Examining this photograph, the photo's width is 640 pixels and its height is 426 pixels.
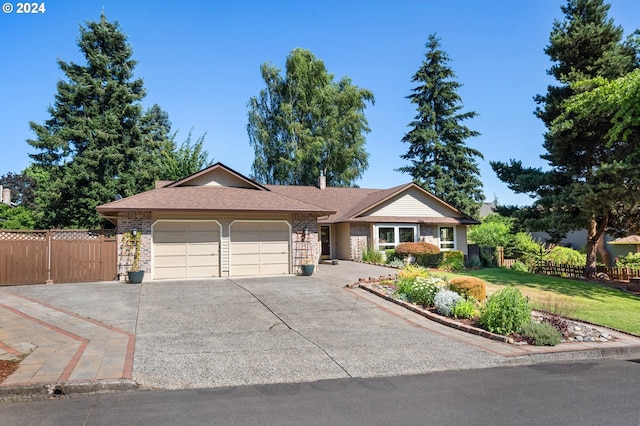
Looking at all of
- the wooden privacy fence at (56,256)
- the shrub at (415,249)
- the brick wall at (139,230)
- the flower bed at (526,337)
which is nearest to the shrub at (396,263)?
the shrub at (415,249)

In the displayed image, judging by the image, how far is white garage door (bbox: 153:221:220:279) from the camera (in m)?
15.4

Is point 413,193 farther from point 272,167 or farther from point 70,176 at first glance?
point 70,176

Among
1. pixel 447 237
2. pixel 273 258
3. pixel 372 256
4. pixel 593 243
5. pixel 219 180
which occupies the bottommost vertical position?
pixel 372 256

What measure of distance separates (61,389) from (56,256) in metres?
11.0

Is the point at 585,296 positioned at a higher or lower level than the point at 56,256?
lower

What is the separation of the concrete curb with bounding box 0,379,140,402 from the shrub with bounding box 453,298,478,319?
723 centimetres

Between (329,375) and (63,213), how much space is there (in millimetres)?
27299

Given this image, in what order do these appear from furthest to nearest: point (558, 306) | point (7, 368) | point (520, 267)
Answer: point (520, 267)
point (558, 306)
point (7, 368)

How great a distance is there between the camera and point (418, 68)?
37188mm

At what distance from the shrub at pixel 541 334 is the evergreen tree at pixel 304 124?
27.7 m

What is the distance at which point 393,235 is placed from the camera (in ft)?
80.4

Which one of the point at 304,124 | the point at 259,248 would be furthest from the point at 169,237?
→ the point at 304,124

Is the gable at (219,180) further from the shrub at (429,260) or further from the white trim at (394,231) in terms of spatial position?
the shrub at (429,260)

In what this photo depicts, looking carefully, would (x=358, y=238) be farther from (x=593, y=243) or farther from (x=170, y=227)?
(x=170, y=227)
